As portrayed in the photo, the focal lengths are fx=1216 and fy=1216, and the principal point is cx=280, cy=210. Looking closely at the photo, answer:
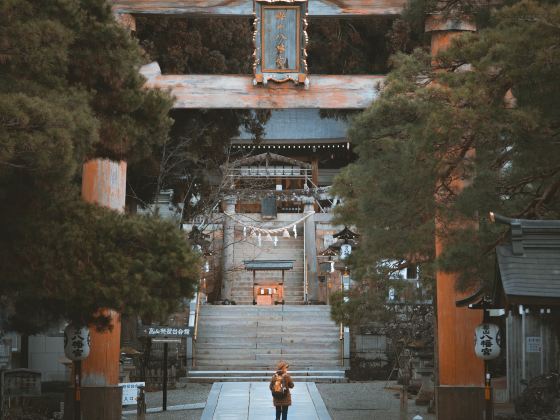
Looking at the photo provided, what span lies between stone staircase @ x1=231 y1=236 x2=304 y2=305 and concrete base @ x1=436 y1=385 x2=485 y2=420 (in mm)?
24958

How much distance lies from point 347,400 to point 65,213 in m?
15.6

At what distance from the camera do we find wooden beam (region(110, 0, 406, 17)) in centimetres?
2106

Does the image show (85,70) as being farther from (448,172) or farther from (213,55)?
(213,55)

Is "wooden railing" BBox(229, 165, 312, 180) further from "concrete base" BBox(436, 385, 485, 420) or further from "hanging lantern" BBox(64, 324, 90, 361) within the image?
"hanging lantern" BBox(64, 324, 90, 361)

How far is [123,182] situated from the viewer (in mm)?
20500

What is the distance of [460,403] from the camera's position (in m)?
19.6

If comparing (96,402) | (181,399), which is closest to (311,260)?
(181,399)

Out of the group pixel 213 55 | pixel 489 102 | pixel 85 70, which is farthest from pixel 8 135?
pixel 213 55

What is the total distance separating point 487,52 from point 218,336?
24016mm

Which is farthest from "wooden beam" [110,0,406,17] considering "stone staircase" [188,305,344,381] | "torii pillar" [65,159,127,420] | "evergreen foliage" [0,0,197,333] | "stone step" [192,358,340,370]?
"stone step" [192,358,340,370]

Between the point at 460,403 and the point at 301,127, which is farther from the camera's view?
the point at 301,127

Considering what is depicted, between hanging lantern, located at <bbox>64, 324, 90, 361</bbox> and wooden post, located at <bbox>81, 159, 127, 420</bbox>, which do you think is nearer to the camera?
hanging lantern, located at <bbox>64, 324, 90, 361</bbox>

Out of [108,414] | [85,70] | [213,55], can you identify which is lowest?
[108,414]

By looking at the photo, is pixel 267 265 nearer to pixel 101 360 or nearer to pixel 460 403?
pixel 101 360
